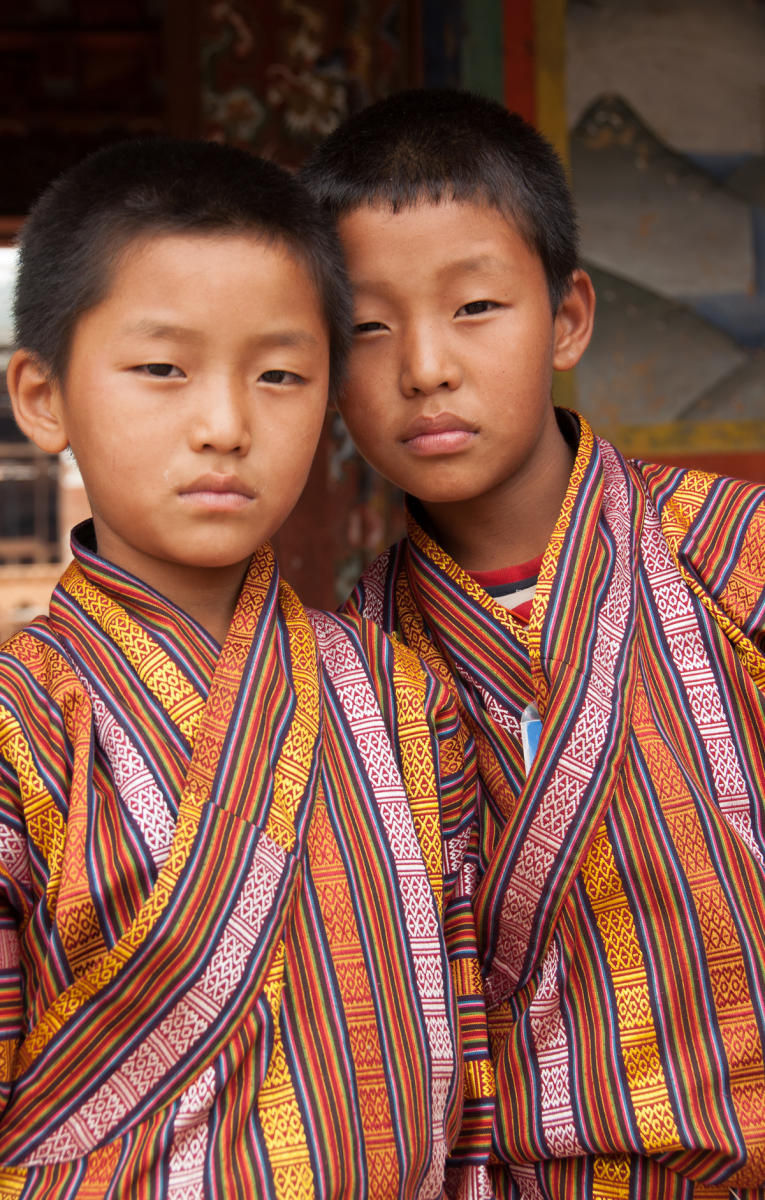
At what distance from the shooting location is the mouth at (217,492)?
41.8 inches

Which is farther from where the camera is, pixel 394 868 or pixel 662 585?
pixel 662 585

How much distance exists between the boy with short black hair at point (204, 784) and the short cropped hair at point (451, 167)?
13 centimetres

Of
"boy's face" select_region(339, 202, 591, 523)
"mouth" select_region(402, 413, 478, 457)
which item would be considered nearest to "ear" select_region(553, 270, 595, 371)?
"boy's face" select_region(339, 202, 591, 523)

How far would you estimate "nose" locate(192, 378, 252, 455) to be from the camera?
104 centimetres

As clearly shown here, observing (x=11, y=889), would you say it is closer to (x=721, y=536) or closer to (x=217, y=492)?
(x=217, y=492)

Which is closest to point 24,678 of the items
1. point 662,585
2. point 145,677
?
point 145,677

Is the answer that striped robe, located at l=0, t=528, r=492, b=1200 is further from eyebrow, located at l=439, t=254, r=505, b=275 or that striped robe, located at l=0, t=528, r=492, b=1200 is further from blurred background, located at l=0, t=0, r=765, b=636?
blurred background, located at l=0, t=0, r=765, b=636

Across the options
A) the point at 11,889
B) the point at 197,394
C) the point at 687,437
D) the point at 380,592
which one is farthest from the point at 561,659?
the point at 687,437

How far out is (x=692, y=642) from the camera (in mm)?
1265

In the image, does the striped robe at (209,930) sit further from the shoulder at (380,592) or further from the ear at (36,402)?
the shoulder at (380,592)

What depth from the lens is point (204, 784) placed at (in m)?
1.02

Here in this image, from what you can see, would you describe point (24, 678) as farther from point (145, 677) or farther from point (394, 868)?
point (394, 868)

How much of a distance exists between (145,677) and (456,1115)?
465 millimetres

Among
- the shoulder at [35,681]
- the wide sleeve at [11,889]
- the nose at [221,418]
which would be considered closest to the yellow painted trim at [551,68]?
the nose at [221,418]
